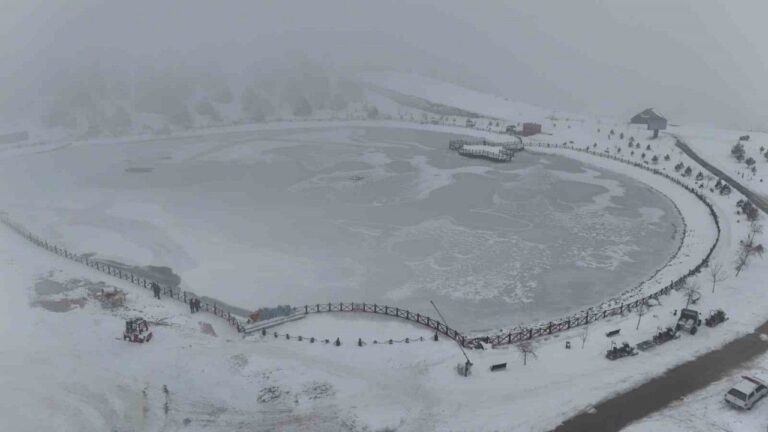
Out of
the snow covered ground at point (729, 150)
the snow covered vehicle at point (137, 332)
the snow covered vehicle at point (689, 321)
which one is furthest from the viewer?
the snow covered ground at point (729, 150)

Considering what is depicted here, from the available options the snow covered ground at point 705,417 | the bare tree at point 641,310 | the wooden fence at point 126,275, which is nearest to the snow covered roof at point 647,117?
the bare tree at point 641,310

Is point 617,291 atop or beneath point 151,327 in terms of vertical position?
atop

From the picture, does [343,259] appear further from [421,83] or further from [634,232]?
[421,83]

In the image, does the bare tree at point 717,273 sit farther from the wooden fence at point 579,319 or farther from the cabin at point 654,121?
the cabin at point 654,121

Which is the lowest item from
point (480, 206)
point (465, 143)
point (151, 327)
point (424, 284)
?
point (151, 327)

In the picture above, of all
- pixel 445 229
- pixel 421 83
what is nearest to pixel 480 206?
pixel 445 229
